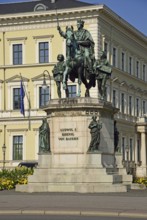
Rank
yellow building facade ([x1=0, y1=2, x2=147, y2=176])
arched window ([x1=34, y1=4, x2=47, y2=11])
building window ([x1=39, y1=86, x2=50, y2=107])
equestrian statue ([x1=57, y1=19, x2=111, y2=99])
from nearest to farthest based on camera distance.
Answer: equestrian statue ([x1=57, y1=19, x2=111, y2=99])
yellow building facade ([x1=0, y1=2, x2=147, y2=176])
building window ([x1=39, y1=86, x2=50, y2=107])
arched window ([x1=34, y1=4, x2=47, y2=11])

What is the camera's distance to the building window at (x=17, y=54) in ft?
249

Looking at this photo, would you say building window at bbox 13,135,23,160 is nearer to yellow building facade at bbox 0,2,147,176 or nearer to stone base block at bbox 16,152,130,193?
yellow building facade at bbox 0,2,147,176

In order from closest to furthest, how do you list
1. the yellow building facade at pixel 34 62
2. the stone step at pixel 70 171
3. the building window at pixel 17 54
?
the stone step at pixel 70 171 → the yellow building facade at pixel 34 62 → the building window at pixel 17 54

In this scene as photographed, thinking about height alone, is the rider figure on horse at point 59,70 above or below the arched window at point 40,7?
below

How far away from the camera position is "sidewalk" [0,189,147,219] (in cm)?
2166

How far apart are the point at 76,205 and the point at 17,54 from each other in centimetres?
Answer: 5312

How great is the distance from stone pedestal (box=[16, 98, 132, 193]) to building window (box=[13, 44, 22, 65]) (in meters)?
42.3

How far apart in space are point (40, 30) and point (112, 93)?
10.6 meters

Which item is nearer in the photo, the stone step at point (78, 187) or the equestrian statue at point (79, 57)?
the stone step at point (78, 187)

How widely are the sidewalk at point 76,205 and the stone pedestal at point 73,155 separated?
254 centimetres

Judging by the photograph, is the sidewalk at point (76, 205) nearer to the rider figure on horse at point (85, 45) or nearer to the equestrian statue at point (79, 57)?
the equestrian statue at point (79, 57)

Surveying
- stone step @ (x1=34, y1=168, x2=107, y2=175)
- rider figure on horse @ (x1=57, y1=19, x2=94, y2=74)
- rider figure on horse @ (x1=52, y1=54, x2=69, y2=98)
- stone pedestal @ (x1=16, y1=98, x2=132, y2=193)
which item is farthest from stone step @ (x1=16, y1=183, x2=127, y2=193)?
rider figure on horse @ (x1=57, y1=19, x2=94, y2=74)

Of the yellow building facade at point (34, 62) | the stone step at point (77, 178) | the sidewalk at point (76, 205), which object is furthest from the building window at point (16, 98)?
the sidewalk at point (76, 205)

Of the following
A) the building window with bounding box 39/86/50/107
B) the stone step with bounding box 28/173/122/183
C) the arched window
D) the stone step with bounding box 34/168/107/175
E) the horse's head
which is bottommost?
the stone step with bounding box 28/173/122/183
